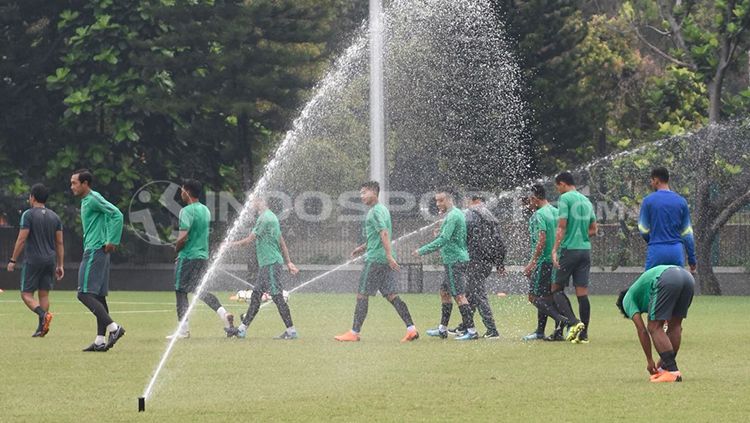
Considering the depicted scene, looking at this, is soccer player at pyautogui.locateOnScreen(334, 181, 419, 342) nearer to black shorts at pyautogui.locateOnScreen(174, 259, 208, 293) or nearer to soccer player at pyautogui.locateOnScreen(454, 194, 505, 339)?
soccer player at pyautogui.locateOnScreen(454, 194, 505, 339)

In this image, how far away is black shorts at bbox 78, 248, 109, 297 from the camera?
16.6m

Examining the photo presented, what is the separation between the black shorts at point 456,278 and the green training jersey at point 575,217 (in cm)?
129

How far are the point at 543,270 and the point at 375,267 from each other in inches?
75.1

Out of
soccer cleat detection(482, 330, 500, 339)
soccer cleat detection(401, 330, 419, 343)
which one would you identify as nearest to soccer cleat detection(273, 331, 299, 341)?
soccer cleat detection(401, 330, 419, 343)

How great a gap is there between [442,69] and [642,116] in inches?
473

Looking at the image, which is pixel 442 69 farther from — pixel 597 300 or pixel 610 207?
pixel 597 300

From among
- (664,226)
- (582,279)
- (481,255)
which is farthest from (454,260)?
(664,226)

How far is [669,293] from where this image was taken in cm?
1271

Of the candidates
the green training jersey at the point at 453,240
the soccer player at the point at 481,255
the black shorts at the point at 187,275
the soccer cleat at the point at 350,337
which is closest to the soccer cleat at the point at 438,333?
the soccer player at the point at 481,255

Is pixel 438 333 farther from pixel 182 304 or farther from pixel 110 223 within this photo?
pixel 110 223

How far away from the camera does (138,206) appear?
39.9m

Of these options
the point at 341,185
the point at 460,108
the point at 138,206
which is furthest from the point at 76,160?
the point at 460,108

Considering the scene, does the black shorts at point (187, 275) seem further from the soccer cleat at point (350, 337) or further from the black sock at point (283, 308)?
the soccer cleat at point (350, 337)

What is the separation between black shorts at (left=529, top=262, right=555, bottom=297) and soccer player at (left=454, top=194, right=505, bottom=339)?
71 cm
